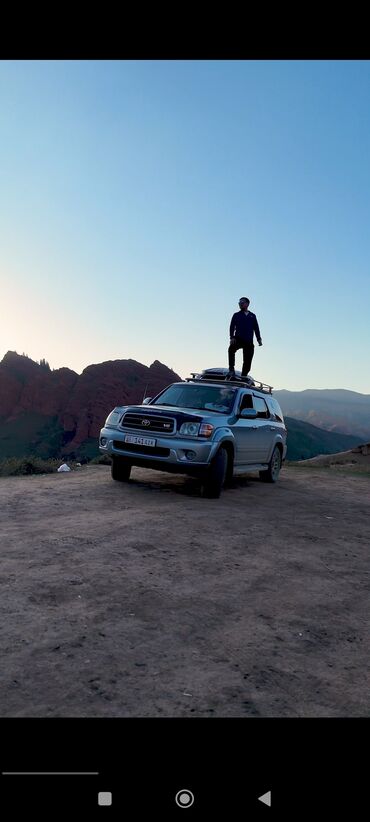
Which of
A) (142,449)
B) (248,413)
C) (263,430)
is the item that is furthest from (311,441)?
(142,449)

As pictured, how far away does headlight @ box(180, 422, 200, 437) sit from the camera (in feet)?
26.5

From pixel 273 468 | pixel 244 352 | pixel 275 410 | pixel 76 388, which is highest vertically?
pixel 76 388

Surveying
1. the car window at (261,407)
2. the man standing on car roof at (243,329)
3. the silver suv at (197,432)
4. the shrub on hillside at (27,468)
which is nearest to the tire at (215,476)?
the silver suv at (197,432)

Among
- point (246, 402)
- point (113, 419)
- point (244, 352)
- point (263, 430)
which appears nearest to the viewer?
point (113, 419)

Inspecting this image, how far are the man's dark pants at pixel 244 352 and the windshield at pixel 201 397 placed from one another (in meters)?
2.11

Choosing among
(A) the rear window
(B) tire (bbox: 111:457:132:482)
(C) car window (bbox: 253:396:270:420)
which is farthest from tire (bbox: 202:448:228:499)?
(A) the rear window

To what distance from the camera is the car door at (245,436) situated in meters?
9.09

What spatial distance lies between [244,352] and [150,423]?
436 cm

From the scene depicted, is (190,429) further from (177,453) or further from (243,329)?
(243,329)

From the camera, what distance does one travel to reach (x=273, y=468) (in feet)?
37.5

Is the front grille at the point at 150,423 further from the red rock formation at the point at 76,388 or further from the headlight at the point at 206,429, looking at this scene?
the red rock formation at the point at 76,388

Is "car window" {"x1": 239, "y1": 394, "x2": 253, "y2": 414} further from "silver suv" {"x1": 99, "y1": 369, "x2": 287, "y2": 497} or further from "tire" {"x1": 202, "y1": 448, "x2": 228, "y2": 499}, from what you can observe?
"tire" {"x1": 202, "y1": 448, "x2": 228, "y2": 499}

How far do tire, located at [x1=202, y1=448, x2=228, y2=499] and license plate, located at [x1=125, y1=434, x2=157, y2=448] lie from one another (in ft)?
3.14
